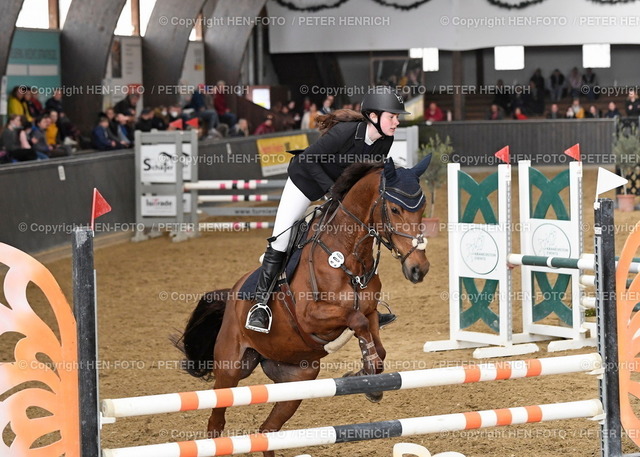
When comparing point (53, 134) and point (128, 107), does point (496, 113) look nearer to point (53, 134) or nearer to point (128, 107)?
point (128, 107)

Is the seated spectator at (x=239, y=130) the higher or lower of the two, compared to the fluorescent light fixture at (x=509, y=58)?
lower

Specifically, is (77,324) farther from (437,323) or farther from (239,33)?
(239,33)

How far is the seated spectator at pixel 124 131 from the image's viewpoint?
644 inches

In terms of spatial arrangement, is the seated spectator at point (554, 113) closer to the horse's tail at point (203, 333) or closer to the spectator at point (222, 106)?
the spectator at point (222, 106)

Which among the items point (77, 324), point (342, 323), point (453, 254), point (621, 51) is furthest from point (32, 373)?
point (621, 51)

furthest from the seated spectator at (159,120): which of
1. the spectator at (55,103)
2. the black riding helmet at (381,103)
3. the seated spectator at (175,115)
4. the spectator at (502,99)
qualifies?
the black riding helmet at (381,103)

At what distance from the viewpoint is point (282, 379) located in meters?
5.11

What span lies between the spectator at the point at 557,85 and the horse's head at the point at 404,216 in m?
24.2

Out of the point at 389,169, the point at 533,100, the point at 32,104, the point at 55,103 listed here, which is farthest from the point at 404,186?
the point at 533,100

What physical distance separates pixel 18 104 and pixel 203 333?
10.8 m

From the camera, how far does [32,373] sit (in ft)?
11.3

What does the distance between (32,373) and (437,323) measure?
5451 mm

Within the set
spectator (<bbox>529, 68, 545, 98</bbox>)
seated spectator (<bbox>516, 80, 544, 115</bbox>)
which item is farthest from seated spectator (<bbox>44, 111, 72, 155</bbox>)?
spectator (<bbox>529, 68, 545, 98</bbox>)

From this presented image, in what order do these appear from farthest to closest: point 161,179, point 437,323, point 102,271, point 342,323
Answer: point 161,179 → point 102,271 → point 437,323 → point 342,323
